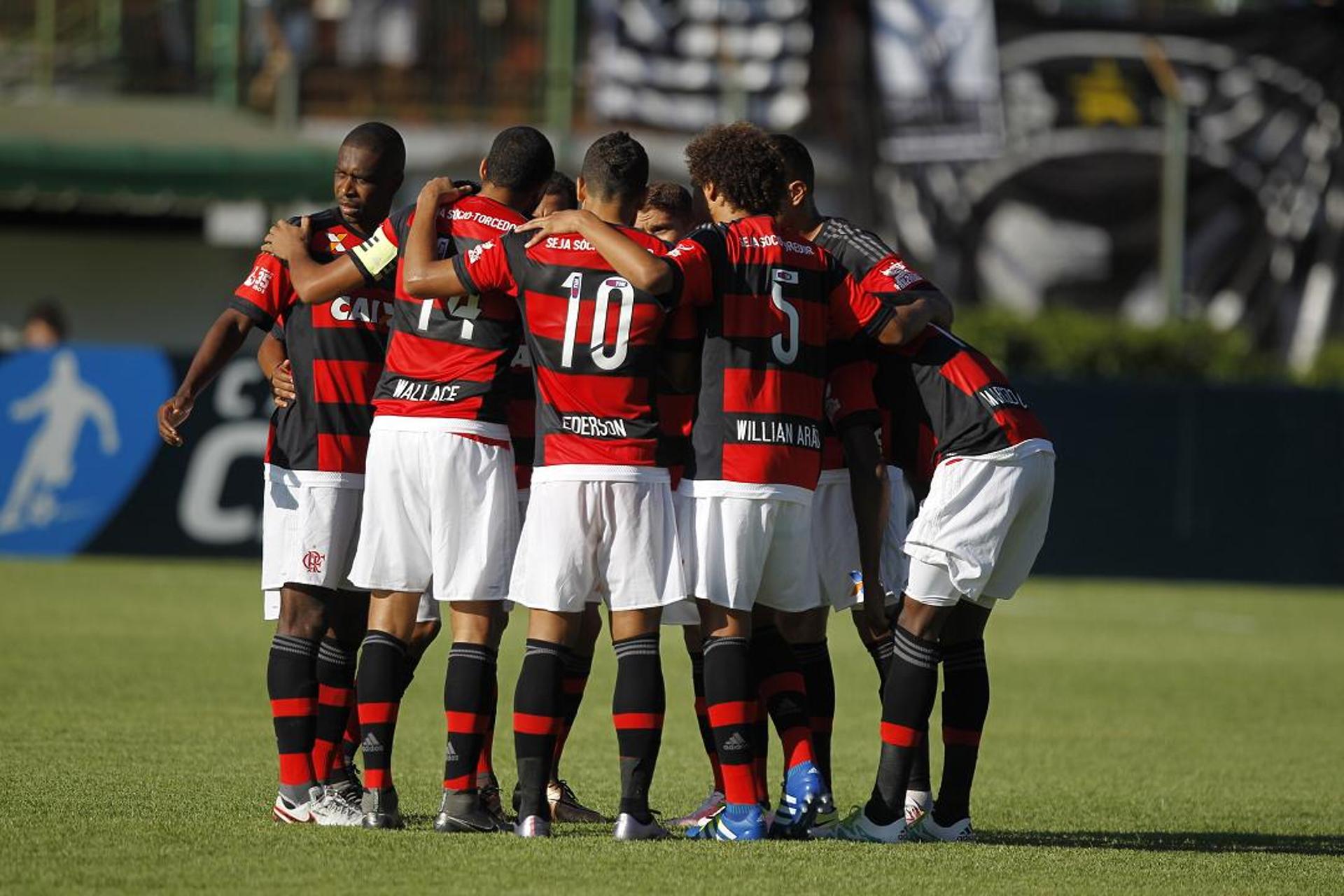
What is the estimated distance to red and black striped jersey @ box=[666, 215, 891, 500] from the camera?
Answer: 6793 millimetres

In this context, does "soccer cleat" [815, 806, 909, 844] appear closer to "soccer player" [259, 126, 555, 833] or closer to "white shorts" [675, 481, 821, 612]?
"white shorts" [675, 481, 821, 612]

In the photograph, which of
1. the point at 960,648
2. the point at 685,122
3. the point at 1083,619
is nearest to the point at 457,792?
the point at 960,648

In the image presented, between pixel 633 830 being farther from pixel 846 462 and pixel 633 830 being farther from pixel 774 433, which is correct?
pixel 846 462

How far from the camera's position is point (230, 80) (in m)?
28.1

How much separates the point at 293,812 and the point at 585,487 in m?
1.61

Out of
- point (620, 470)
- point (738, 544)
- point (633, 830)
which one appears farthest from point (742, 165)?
point (633, 830)

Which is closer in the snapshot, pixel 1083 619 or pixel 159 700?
pixel 159 700

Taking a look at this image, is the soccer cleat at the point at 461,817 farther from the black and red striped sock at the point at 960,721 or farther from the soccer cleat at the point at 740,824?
the black and red striped sock at the point at 960,721

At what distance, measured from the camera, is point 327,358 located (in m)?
7.25

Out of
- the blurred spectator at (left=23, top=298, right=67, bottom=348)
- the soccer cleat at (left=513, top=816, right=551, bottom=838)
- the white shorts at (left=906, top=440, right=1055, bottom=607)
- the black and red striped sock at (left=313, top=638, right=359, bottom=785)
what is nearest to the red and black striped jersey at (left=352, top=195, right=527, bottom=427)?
the black and red striped sock at (left=313, top=638, right=359, bottom=785)

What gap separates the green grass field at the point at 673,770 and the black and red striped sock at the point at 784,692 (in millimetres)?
404

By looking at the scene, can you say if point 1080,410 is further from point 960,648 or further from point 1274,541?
point 960,648

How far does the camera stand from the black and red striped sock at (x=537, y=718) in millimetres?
6648

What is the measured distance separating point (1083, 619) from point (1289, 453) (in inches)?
157
